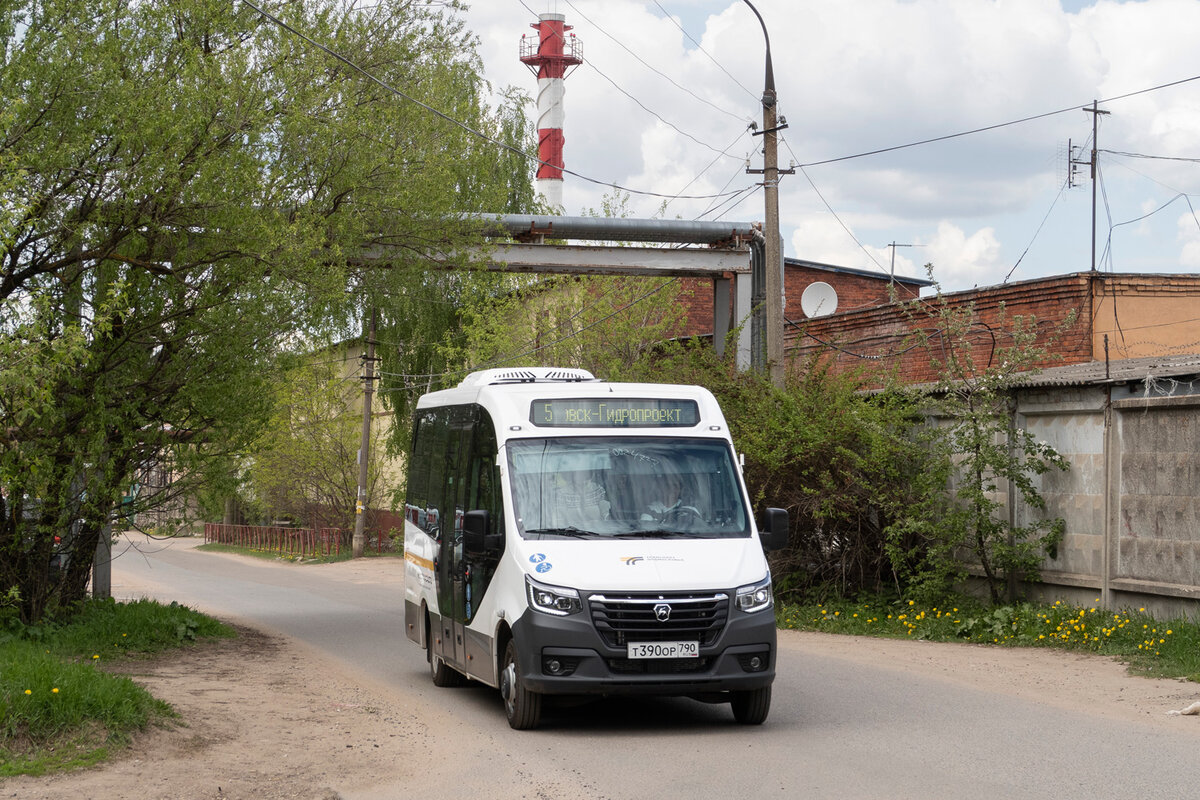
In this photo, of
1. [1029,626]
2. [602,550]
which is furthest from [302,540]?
[602,550]

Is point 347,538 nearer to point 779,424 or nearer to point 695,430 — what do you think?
point 779,424

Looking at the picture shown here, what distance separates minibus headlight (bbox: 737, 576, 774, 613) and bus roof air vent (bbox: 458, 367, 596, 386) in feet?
9.54

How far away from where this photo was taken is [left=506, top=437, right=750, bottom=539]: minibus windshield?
34.3 feet

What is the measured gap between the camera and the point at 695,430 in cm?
1113

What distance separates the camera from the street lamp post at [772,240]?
19.8 m

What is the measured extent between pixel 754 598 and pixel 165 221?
295 inches

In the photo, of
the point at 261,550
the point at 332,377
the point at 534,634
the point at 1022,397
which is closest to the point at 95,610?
the point at 534,634

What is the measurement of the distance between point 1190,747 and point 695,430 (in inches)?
169

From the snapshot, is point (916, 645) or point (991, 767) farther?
point (916, 645)

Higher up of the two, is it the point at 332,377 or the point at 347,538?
the point at 332,377

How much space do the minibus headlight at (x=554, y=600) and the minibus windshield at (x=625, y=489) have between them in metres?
0.59

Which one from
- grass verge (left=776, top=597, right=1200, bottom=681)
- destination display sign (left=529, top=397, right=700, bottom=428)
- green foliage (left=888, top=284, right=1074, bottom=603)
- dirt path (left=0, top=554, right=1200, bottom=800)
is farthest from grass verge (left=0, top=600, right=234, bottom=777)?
green foliage (left=888, top=284, right=1074, bottom=603)

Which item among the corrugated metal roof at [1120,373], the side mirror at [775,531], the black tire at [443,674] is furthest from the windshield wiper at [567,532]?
the corrugated metal roof at [1120,373]

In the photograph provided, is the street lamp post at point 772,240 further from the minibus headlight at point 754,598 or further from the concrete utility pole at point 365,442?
the concrete utility pole at point 365,442
